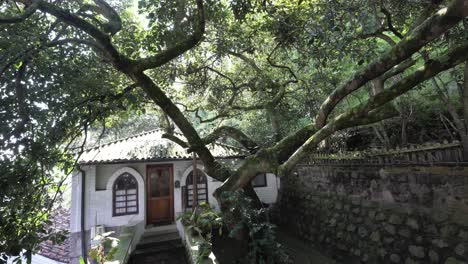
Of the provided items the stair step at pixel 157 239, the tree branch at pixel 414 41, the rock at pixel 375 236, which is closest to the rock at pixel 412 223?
the rock at pixel 375 236

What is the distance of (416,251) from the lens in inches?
202

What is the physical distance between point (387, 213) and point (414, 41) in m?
4.60

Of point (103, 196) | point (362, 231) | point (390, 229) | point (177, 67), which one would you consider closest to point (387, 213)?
point (390, 229)

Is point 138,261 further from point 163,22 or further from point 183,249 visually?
point 163,22

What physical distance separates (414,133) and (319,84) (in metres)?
3.13

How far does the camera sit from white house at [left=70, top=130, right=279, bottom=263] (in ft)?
28.7

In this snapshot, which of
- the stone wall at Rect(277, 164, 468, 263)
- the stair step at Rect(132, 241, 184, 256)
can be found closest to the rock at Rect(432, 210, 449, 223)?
the stone wall at Rect(277, 164, 468, 263)

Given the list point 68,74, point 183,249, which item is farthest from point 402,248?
point 68,74

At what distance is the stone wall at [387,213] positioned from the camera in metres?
4.62

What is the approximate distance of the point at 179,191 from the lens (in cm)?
1005

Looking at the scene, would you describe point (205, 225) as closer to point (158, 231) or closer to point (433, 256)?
point (158, 231)

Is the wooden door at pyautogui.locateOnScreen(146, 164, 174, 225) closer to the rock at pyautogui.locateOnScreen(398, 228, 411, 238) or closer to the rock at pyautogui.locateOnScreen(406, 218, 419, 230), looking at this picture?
the rock at pyautogui.locateOnScreen(398, 228, 411, 238)

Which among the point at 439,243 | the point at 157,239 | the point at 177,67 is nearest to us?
the point at 439,243

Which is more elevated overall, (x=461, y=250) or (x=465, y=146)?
(x=465, y=146)
